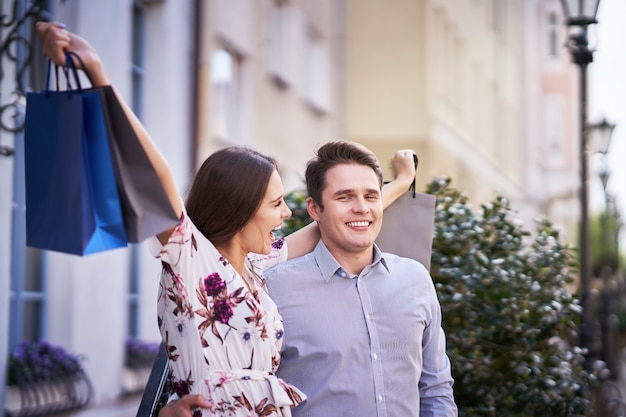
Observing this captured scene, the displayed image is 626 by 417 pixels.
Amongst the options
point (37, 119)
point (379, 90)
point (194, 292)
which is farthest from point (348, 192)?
point (379, 90)

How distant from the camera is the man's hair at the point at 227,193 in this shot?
3482mm

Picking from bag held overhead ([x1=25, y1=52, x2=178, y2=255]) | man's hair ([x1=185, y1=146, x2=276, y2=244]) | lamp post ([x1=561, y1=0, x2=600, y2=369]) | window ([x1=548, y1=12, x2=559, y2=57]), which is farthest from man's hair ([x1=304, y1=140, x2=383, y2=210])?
window ([x1=548, y1=12, x2=559, y2=57])

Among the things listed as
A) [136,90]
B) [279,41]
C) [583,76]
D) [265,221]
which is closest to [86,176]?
[265,221]

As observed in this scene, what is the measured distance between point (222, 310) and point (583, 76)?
27.8 ft

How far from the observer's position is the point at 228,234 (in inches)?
138

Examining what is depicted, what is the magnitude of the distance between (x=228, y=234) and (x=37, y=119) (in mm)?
744

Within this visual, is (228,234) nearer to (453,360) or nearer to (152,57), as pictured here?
(453,360)

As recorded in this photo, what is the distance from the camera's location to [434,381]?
3.98 meters

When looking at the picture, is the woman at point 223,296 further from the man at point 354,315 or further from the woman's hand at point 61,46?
the woman's hand at point 61,46

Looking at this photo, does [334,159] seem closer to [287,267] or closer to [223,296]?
[287,267]

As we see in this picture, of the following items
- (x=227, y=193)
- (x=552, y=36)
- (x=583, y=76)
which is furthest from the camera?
(x=552, y=36)

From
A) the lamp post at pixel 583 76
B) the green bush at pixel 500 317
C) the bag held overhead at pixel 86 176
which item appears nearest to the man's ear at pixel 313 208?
the bag held overhead at pixel 86 176

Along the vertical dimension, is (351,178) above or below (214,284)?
above

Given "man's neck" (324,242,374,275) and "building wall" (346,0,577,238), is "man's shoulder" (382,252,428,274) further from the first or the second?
"building wall" (346,0,577,238)
